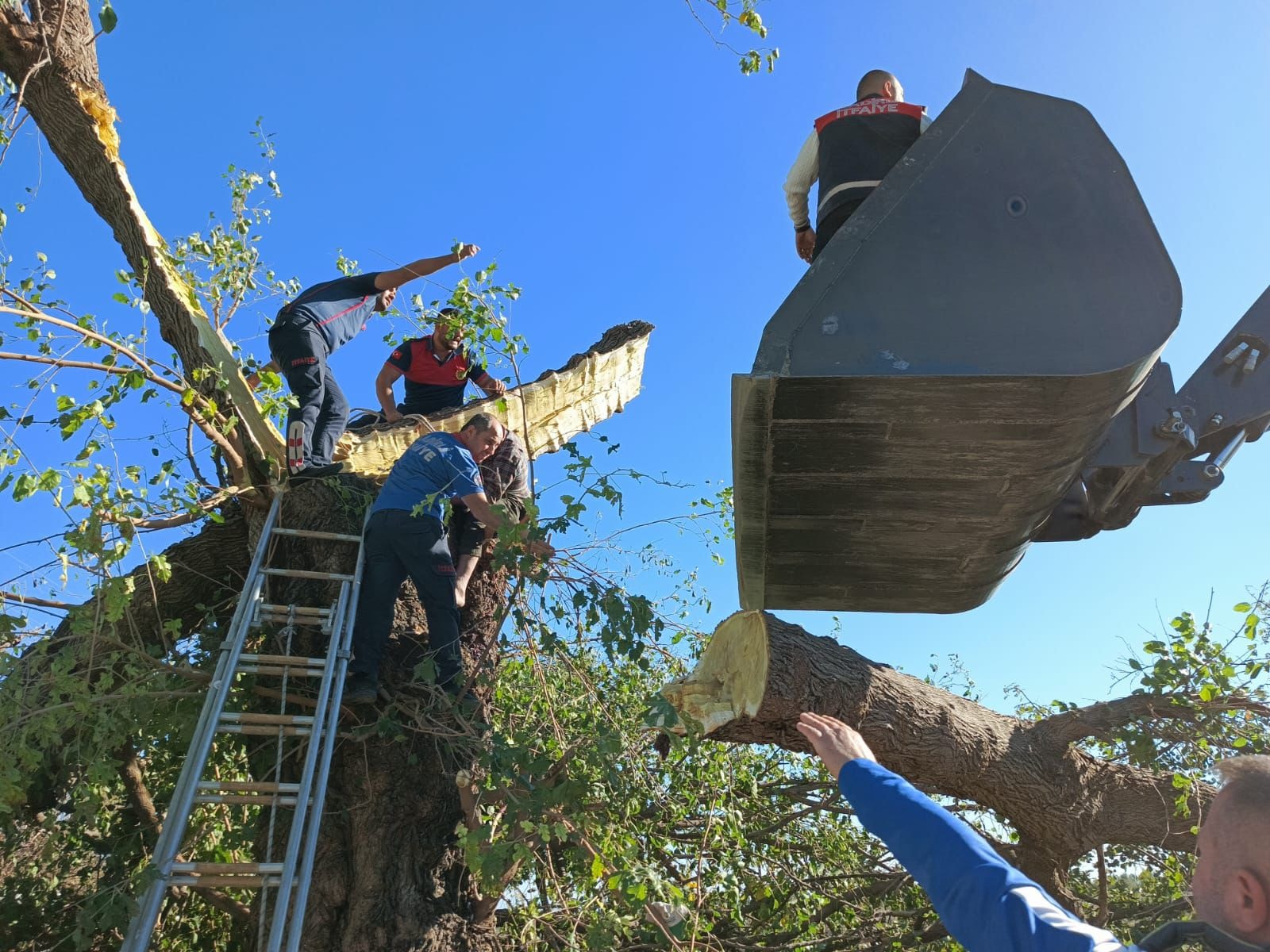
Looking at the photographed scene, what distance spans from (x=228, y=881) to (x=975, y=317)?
10.6 ft

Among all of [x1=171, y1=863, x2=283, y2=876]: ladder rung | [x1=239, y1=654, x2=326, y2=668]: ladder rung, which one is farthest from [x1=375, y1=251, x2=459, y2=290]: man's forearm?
[x1=171, y1=863, x2=283, y2=876]: ladder rung

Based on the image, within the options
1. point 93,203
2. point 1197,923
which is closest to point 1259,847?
point 1197,923

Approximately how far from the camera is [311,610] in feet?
15.4

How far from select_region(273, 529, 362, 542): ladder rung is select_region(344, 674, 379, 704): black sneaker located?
76 cm

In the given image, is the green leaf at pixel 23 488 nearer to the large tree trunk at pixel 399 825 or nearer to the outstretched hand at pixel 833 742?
the large tree trunk at pixel 399 825

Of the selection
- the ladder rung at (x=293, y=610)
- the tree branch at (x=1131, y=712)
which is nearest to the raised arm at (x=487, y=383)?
the ladder rung at (x=293, y=610)

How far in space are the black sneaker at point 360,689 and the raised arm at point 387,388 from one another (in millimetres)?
2297

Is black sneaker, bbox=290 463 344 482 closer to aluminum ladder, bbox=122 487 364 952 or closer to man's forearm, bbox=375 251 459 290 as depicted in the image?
aluminum ladder, bbox=122 487 364 952

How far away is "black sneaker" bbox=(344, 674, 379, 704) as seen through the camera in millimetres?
4516

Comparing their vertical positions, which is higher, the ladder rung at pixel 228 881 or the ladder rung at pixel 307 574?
the ladder rung at pixel 307 574

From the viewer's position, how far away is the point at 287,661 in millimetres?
4414

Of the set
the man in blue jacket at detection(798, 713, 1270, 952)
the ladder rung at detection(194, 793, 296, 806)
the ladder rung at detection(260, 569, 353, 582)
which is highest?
the ladder rung at detection(260, 569, 353, 582)

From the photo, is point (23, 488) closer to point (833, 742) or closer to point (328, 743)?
point (328, 743)

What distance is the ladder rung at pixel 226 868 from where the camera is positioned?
11.5 feet
